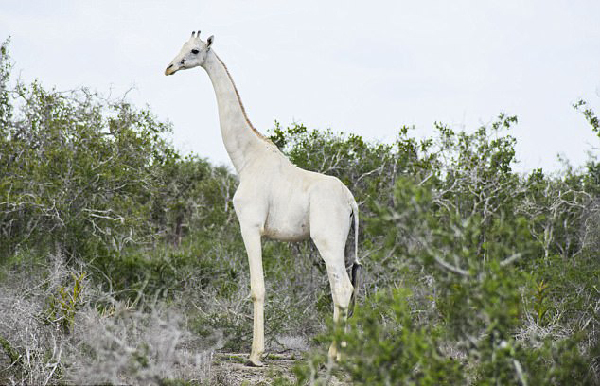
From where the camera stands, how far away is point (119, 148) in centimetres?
976

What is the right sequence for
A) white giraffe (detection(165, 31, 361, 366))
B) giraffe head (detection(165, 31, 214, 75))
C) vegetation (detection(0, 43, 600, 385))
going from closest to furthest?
vegetation (detection(0, 43, 600, 385))
white giraffe (detection(165, 31, 361, 366))
giraffe head (detection(165, 31, 214, 75))

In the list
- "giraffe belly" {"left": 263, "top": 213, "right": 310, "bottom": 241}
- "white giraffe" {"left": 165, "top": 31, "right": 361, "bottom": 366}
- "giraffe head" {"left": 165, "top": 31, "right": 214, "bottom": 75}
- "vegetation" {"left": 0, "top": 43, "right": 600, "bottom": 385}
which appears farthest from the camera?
"giraffe head" {"left": 165, "top": 31, "right": 214, "bottom": 75}

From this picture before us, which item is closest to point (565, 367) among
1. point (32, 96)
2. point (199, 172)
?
→ point (32, 96)

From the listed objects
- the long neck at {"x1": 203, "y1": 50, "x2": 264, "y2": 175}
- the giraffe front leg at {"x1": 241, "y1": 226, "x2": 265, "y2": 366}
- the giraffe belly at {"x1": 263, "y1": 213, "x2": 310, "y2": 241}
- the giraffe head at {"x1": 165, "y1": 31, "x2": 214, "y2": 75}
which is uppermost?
the giraffe head at {"x1": 165, "y1": 31, "x2": 214, "y2": 75}

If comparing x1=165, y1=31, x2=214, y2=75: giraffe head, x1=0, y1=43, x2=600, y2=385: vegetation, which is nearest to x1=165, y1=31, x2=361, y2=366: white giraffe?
x1=165, y1=31, x2=214, y2=75: giraffe head

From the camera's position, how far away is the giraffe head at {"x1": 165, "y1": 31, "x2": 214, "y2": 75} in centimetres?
696

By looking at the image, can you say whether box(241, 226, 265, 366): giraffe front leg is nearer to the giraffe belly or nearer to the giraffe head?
the giraffe belly

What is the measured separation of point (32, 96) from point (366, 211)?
18.1ft

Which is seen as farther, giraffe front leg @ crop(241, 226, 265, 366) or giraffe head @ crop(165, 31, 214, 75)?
giraffe head @ crop(165, 31, 214, 75)

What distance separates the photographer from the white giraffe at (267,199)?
20.8ft

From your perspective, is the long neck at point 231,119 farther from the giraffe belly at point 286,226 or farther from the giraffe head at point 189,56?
the giraffe belly at point 286,226

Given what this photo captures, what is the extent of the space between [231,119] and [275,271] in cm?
337

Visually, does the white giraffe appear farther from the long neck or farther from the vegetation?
the vegetation

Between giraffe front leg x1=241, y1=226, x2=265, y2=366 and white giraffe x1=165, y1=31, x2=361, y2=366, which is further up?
white giraffe x1=165, y1=31, x2=361, y2=366
